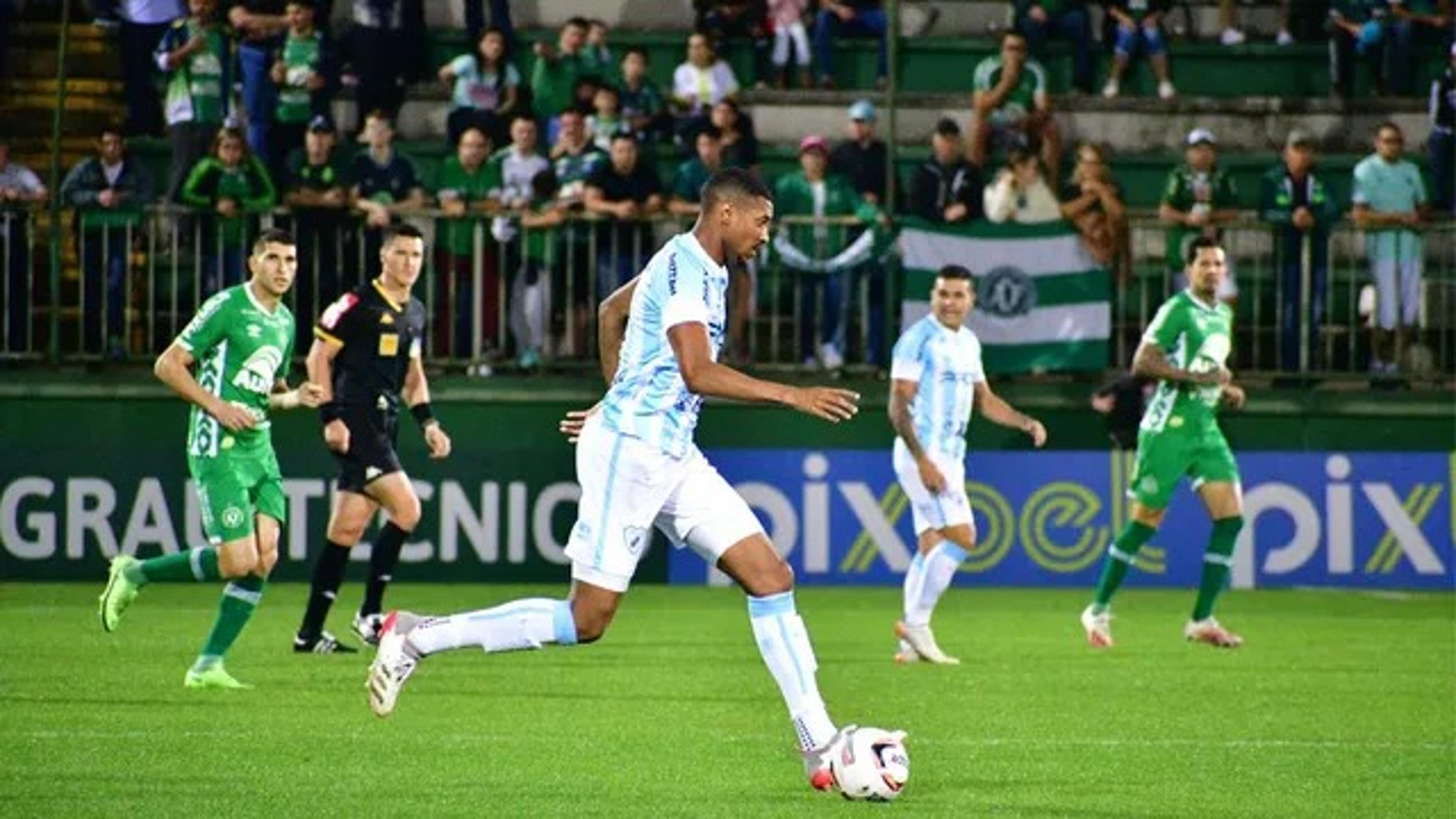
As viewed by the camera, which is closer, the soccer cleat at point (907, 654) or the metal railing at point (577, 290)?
the soccer cleat at point (907, 654)

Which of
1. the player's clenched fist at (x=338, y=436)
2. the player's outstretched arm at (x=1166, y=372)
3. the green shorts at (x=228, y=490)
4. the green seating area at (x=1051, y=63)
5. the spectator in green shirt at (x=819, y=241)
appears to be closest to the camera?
the green shorts at (x=228, y=490)

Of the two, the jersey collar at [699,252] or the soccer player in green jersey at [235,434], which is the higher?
the jersey collar at [699,252]

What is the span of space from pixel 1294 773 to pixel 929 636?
5584mm

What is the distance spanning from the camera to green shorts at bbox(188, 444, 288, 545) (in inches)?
564

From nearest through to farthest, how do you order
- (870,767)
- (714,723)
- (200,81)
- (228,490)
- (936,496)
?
(870,767), (714,723), (228,490), (936,496), (200,81)

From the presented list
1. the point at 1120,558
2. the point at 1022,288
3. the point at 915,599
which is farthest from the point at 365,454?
the point at 1022,288

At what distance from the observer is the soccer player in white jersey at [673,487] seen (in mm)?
9977

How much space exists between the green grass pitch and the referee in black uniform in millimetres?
761

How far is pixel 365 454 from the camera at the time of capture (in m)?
16.6

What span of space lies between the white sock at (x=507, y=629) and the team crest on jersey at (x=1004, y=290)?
12794 mm

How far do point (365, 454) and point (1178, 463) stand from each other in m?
5.15

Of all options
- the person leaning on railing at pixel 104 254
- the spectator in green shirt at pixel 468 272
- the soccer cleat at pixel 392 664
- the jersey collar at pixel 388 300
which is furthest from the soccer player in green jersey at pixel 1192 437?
the person leaning on railing at pixel 104 254

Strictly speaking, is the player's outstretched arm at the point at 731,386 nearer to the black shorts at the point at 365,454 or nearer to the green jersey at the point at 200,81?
the black shorts at the point at 365,454

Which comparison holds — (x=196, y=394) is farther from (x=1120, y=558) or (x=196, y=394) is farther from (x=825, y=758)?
(x=1120, y=558)
